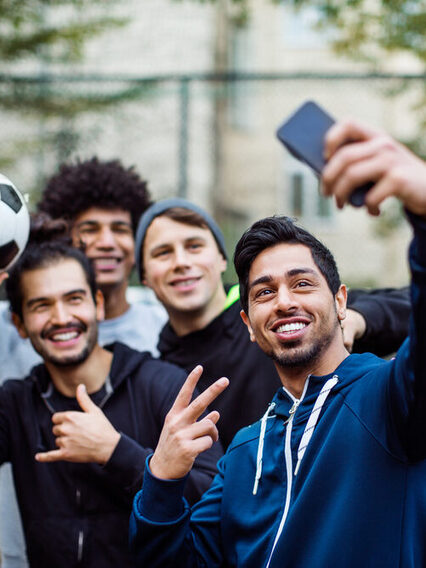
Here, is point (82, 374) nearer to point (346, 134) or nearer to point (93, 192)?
point (93, 192)

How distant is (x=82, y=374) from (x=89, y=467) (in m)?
0.43

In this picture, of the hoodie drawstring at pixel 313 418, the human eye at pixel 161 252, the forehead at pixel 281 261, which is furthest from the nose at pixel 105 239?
the hoodie drawstring at pixel 313 418

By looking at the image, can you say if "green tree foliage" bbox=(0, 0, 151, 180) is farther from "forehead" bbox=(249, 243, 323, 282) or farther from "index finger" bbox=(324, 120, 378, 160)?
"index finger" bbox=(324, 120, 378, 160)

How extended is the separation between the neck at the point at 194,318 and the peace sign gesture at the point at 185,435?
3.87ft

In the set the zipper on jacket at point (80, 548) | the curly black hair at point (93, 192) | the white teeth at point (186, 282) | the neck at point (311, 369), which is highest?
the curly black hair at point (93, 192)

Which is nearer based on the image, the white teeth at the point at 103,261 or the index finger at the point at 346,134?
the index finger at the point at 346,134

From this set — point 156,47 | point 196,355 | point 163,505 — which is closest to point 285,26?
point 156,47

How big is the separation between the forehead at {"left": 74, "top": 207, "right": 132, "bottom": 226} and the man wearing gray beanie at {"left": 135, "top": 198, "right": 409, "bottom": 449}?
2.04ft

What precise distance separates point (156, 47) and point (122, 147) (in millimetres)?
4208

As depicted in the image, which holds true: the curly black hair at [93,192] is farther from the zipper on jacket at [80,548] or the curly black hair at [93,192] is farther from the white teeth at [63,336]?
the zipper on jacket at [80,548]

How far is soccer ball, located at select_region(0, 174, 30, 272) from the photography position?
9.73 ft

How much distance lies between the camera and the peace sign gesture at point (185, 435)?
2.20 metres

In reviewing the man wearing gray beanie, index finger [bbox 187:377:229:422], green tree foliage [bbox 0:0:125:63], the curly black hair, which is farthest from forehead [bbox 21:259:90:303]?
green tree foliage [bbox 0:0:125:63]

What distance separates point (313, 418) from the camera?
209cm
